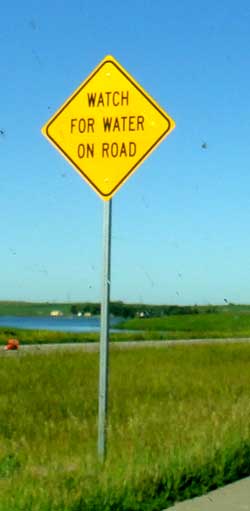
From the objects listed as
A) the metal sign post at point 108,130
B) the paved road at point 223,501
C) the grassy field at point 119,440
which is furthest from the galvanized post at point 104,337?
the paved road at point 223,501

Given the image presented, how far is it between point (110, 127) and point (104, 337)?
1898 millimetres

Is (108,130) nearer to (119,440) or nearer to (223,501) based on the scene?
(119,440)

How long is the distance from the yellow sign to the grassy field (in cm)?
242

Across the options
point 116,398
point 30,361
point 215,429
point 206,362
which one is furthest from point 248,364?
point 215,429

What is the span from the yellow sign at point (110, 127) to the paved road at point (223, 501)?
2.80 m

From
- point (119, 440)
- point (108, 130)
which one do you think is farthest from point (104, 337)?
point (108, 130)

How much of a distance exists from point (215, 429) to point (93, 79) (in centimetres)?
356

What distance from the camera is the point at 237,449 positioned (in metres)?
9.83

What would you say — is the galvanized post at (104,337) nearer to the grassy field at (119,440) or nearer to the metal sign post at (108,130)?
the metal sign post at (108,130)

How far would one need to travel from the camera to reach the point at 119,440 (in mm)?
10445

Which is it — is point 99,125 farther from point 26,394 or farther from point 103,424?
point 26,394

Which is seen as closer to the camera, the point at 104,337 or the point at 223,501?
the point at 223,501

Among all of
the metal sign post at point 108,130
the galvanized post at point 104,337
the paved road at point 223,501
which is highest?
the metal sign post at point 108,130

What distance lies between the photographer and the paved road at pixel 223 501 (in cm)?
786
